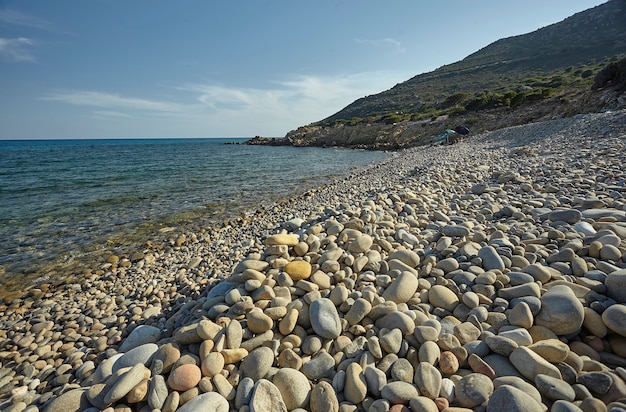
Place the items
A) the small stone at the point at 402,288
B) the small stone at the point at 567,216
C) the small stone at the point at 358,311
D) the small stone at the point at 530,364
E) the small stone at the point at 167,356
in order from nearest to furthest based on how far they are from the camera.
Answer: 1. the small stone at the point at 530,364
2. the small stone at the point at 167,356
3. the small stone at the point at 358,311
4. the small stone at the point at 402,288
5. the small stone at the point at 567,216

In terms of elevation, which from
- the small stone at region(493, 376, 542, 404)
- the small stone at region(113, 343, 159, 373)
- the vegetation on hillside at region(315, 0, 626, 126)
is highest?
the vegetation on hillside at region(315, 0, 626, 126)

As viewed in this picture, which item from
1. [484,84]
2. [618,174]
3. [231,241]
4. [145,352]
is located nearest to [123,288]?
[231,241]

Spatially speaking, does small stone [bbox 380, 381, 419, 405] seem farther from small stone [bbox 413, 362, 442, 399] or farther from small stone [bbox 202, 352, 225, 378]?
small stone [bbox 202, 352, 225, 378]

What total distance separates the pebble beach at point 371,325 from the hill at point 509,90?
19882mm

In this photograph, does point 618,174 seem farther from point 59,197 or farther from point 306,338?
point 59,197

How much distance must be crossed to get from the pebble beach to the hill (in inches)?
→ 783

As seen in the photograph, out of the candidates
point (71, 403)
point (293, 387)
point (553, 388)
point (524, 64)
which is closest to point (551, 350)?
point (553, 388)

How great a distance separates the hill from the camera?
2475cm

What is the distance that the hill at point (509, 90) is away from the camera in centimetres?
2475

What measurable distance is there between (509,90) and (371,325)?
4513 cm

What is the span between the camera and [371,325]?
218cm

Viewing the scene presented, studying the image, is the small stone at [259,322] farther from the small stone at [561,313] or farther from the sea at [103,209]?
the sea at [103,209]

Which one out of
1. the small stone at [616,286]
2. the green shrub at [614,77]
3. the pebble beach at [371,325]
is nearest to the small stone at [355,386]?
the pebble beach at [371,325]

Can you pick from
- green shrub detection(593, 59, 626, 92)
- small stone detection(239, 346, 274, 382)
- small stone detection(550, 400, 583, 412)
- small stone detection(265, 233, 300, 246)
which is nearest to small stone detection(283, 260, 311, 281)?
small stone detection(265, 233, 300, 246)
